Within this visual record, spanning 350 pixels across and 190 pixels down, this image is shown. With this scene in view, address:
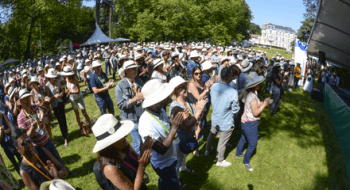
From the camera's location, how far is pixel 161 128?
2348mm

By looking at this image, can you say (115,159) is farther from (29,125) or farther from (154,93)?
(29,125)

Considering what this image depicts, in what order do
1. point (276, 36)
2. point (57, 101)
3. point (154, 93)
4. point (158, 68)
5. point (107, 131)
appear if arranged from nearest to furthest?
1. point (107, 131)
2. point (154, 93)
3. point (57, 101)
4. point (158, 68)
5. point (276, 36)

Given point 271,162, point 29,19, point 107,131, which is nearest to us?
point 107,131

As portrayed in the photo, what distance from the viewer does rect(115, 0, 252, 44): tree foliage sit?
2933 centimetres

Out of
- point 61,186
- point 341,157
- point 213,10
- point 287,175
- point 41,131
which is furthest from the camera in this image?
point 213,10

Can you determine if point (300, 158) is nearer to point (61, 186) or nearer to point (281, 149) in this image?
point (281, 149)

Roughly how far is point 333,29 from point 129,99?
24.8 ft

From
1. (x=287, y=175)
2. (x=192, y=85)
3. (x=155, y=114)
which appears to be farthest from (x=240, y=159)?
(x=155, y=114)

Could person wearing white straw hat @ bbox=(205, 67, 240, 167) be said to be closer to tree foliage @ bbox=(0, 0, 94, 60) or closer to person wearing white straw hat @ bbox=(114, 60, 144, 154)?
person wearing white straw hat @ bbox=(114, 60, 144, 154)

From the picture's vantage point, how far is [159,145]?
2.15m

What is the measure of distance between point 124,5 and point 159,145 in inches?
1367

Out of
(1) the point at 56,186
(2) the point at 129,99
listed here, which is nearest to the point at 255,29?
(2) the point at 129,99

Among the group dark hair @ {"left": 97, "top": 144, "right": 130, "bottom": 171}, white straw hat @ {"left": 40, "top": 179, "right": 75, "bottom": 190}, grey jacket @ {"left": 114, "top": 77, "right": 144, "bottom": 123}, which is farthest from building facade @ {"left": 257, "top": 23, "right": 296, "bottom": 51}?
white straw hat @ {"left": 40, "top": 179, "right": 75, "bottom": 190}

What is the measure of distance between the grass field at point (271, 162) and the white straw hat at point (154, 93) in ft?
7.73
